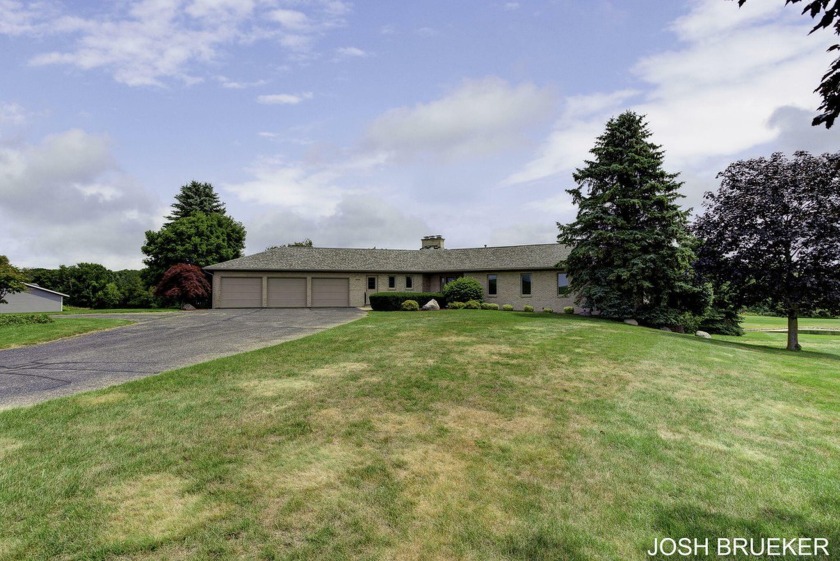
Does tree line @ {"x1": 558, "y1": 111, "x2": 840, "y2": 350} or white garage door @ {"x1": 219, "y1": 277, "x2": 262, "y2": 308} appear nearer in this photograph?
tree line @ {"x1": 558, "y1": 111, "x2": 840, "y2": 350}

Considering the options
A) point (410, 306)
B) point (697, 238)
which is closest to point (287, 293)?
point (410, 306)

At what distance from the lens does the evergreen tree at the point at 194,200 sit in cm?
4847

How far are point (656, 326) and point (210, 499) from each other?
2518 centimetres

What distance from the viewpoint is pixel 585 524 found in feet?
12.4

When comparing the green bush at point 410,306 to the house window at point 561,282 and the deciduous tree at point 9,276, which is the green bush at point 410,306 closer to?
the house window at point 561,282

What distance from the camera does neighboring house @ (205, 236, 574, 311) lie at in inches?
1214

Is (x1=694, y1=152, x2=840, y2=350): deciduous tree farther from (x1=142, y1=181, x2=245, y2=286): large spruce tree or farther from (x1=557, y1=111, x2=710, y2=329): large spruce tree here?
(x1=142, y1=181, x2=245, y2=286): large spruce tree

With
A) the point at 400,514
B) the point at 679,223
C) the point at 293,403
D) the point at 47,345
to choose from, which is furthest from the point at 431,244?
the point at 400,514

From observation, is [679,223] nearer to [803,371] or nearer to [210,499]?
[803,371]

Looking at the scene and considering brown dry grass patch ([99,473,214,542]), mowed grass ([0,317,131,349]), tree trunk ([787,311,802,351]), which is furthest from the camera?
tree trunk ([787,311,802,351])

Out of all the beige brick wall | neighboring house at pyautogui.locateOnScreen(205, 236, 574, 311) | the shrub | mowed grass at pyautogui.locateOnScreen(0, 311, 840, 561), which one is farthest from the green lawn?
mowed grass at pyautogui.locateOnScreen(0, 311, 840, 561)

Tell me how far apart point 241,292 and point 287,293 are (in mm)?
3564

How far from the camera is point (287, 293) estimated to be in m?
32.9

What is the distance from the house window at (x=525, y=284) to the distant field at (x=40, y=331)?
2539cm
